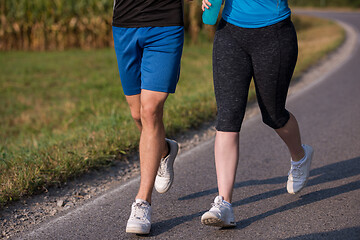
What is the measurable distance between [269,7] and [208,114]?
140 inches

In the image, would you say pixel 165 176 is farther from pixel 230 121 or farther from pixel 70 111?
pixel 70 111

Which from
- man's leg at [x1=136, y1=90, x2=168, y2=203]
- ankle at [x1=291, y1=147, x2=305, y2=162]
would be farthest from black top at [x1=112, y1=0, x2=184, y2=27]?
ankle at [x1=291, y1=147, x2=305, y2=162]

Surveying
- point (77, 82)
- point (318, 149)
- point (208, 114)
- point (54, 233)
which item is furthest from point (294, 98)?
point (54, 233)

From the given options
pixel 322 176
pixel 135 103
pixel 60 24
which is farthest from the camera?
pixel 60 24

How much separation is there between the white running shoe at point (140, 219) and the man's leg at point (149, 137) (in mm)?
53

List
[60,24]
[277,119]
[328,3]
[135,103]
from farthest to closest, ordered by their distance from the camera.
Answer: [328,3] < [60,24] < [135,103] < [277,119]

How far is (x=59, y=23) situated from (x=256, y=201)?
1326 cm

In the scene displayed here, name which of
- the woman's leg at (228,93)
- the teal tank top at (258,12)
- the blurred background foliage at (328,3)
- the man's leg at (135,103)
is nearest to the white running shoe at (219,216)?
the woman's leg at (228,93)

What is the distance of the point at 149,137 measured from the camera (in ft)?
11.1

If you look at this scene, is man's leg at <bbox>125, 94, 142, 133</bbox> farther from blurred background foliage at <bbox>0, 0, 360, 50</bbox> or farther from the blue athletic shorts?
blurred background foliage at <bbox>0, 0, 360, 50</bbox>

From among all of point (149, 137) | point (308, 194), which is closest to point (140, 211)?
point (149, 137)

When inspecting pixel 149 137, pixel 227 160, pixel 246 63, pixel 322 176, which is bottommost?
pixel 322 176

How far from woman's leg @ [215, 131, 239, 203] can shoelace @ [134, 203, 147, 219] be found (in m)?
0.51

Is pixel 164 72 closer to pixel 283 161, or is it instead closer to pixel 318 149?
pixel 283 161
